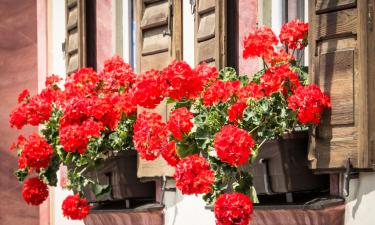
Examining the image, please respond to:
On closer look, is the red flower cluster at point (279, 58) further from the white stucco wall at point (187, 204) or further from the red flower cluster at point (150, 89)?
the white stucco wall at point (187, 204)

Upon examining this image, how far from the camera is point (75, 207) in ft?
27.0

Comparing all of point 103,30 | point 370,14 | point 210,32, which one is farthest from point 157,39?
point 370,14

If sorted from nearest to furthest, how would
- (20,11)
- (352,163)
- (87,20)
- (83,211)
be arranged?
(352,163) < (83,211) < (87,20) < (20,11)

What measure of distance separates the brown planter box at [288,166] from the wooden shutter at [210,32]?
1002 millimetres

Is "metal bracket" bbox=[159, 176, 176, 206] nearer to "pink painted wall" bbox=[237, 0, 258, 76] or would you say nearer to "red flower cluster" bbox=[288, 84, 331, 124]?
"pink painted wall" bbox=[237, 0, 258, 76]

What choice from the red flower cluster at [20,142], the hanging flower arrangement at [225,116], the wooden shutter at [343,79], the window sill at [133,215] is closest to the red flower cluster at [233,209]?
the hanging flower arrangement at [225,116]

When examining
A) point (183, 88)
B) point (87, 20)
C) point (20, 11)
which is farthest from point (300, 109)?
point (20, 11)

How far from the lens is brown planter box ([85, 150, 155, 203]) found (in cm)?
862

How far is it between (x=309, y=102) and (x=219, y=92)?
53 centimetres

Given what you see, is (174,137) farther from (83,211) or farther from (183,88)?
(83,211)

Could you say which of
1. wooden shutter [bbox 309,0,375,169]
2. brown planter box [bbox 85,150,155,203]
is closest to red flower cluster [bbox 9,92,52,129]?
brown planter box [bbox 85,150,155,203]

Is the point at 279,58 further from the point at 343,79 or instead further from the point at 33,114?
the point at 33,114

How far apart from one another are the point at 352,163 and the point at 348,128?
0.20 metres

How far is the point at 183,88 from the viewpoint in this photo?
677cm
